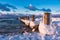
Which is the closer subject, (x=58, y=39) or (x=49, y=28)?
(x=58, y=39)

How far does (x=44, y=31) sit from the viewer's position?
25.2 ft

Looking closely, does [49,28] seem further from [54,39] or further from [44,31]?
[54,39]

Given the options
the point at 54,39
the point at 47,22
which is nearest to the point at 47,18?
the point at 47,22

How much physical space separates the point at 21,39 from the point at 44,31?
202 centimetres

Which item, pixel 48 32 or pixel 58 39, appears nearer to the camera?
pixel 58 39

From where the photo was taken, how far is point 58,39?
6.08 meters

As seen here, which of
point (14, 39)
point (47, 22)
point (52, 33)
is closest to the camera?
point (14, 39)

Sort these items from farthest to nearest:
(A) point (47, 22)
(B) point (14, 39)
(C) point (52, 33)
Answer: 1. (A) point (47, 22)
2. (C) point (52, 33)
3. (B) point (14, 39)

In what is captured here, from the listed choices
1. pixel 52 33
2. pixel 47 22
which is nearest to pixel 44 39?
pixel 52 33

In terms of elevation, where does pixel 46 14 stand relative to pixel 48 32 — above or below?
above

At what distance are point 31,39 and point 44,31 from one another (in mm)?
1822

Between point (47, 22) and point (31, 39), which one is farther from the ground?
point (47, 22)

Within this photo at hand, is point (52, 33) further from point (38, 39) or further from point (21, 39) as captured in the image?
point (21, 39)

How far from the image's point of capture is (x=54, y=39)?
6.10m
